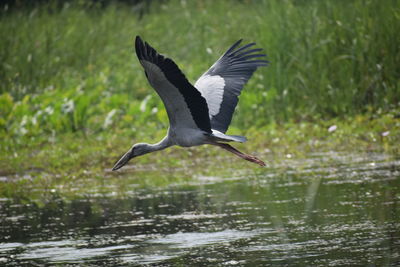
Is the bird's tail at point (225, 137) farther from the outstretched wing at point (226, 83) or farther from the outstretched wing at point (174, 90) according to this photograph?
the outstretched wing at point (226, 83)

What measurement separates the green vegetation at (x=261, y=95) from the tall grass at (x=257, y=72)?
0.02 meters

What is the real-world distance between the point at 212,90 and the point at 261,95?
3.40 metres

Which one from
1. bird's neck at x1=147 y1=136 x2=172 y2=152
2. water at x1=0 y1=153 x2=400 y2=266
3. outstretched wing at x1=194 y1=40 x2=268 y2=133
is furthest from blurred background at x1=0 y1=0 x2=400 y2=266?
outstretched wing at x1=194 y1=40 x2=268 y2=133

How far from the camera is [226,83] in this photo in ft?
23.6

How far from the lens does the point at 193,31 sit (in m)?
15.0

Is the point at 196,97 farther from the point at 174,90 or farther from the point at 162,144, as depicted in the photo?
the point at 162,144

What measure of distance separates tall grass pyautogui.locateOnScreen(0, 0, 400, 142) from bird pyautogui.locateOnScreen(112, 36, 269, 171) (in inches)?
96.9

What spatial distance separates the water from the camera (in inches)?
200

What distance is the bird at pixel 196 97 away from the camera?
217 inches

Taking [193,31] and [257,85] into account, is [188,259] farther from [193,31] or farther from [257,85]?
[193,31]

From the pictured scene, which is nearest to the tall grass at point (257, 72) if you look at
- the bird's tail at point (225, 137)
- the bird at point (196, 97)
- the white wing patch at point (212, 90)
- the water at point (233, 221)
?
the water at point (233, 221)

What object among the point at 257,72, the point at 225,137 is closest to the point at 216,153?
the point at 257,72

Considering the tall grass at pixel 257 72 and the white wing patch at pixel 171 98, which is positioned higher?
the tall grass at pixel 257 72

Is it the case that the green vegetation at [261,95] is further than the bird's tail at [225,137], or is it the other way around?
the green vegetation at [261,95]
